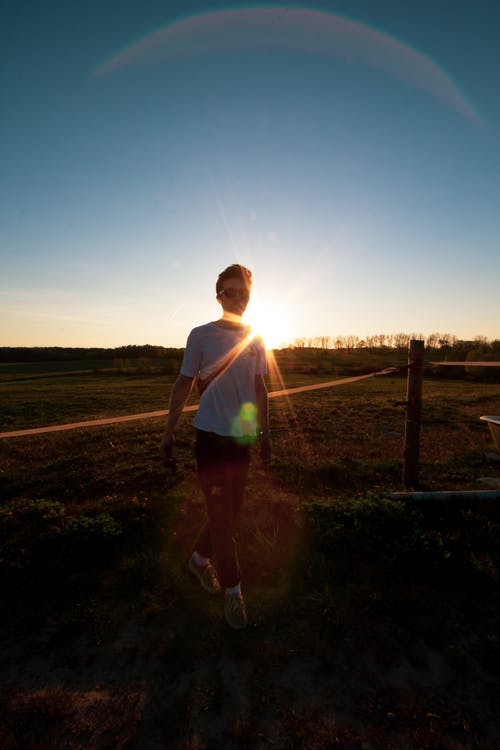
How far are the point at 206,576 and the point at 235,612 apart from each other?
0.62 metres

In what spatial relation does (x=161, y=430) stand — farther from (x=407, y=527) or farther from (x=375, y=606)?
(x=375, y=606)

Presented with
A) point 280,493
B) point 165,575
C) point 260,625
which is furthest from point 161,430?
point 260,625

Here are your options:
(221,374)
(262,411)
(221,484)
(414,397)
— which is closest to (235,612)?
(221,484)

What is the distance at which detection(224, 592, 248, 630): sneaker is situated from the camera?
3199 millimetres

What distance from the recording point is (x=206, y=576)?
3.78 metres

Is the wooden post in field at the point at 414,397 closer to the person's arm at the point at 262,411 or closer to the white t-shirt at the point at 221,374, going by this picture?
the person's arm at the point at 262,411

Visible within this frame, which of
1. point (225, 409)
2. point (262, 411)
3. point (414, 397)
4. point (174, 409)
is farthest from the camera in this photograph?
point (414, 397)

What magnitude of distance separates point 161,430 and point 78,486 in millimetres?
5136

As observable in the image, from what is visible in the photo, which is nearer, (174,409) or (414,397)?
(174,409)

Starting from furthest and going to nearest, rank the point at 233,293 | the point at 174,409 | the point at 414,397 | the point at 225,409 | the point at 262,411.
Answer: the point at 414,397, the point at 262,411, the point at 174,409, the point at 233,293, the point at 225,409

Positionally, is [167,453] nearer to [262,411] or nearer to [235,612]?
[262,411]

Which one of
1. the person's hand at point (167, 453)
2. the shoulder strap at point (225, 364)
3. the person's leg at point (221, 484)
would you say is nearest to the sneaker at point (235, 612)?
the person's leg at point (221, 484)

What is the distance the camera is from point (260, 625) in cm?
327

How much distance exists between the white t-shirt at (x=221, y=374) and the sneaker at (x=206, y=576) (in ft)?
5.16
